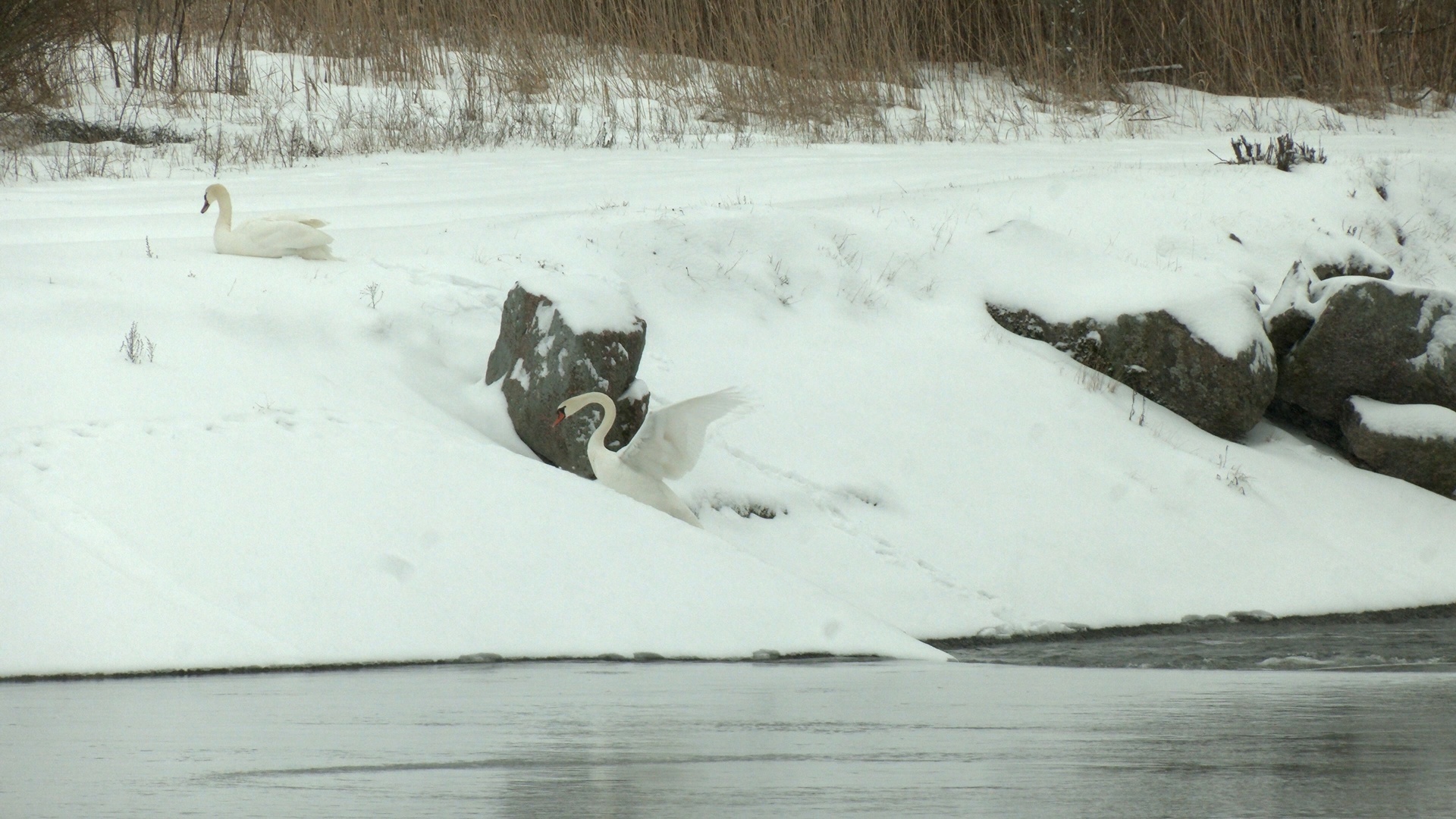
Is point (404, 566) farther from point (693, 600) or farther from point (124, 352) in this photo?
point (124, 352)

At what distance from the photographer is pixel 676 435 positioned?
671cm

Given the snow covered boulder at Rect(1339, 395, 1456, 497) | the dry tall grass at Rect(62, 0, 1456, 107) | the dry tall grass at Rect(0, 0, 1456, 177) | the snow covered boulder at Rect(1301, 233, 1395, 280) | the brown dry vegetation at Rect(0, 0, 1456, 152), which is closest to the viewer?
the snow covered boulder at Rect(1339, 395, 1456, 497)

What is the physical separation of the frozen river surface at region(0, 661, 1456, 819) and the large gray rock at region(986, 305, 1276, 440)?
5.15 metres

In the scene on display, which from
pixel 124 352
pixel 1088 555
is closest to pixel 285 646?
pixel 124 352

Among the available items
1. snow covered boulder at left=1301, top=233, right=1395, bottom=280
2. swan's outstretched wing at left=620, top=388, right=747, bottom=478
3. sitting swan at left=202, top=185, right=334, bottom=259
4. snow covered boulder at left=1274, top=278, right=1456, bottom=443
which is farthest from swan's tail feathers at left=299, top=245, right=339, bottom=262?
snow covered boulder at left=1301, top=233, right=1395, bottom=280

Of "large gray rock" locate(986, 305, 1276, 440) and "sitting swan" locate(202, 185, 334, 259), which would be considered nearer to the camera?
"sitting swan" locate(202, 185, 334, 259)

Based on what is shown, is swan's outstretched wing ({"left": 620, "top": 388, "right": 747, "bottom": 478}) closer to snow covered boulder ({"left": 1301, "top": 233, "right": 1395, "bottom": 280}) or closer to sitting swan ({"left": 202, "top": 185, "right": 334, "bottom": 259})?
sitting swan ({"left": 202, "top": 185, "right": 334, "bottom": 259})

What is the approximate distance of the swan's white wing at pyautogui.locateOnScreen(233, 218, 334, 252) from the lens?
Answer: 8.74 meters

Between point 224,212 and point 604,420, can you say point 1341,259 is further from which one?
point 224,212

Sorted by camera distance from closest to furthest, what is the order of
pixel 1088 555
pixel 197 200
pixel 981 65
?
pixel 1088 555 → pixel 197 200 → pixel 981 65

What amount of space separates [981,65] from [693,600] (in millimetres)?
14373

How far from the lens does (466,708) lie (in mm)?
3822

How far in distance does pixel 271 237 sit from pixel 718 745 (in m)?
6.47

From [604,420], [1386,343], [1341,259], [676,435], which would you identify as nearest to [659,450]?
[676,435]
